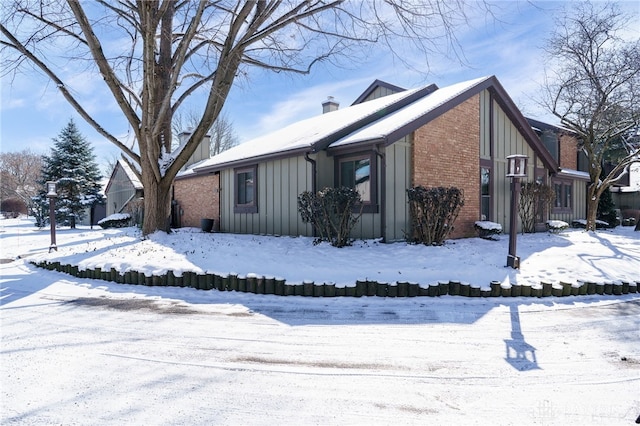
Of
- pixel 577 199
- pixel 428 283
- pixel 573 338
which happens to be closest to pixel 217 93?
pixel 428 283

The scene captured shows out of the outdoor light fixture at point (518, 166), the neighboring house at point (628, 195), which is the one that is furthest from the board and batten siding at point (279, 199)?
the neighboring house at point (628, 195)

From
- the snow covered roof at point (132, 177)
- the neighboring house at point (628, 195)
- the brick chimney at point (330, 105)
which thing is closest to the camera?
the brick chimney at point (330, 105)

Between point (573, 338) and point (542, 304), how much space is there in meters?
1.38

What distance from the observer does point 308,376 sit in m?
3.08

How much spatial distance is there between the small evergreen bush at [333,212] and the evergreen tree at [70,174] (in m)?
21.0

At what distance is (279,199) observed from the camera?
1097 centimetres

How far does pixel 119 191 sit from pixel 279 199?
1943 cm

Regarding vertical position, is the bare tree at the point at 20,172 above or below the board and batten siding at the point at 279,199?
above

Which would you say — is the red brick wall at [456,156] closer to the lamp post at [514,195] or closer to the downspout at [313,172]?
the downspout at [313,172]

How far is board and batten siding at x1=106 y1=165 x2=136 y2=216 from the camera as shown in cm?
2367

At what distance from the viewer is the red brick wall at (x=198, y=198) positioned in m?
14.3

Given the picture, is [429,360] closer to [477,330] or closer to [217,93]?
[477,330]

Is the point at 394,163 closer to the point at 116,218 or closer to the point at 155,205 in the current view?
the point at 155,205

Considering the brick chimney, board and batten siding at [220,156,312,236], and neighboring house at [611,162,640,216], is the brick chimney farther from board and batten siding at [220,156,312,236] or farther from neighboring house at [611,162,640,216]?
neighboring house at [611,162,640,216]
